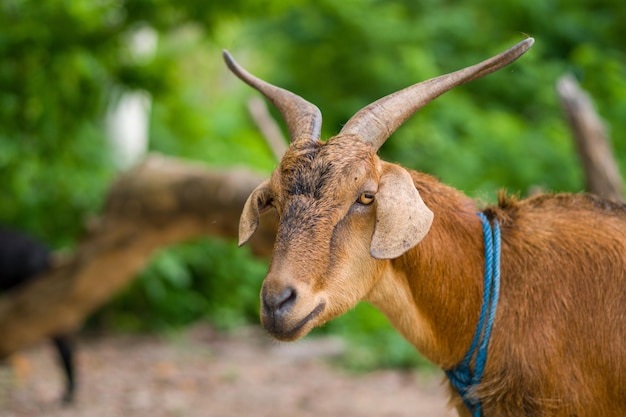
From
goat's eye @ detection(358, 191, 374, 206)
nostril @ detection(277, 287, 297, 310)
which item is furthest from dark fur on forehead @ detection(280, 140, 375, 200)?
nostril @ detection(277, 287, 297, 310)

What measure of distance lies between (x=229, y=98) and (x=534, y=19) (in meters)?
6.93

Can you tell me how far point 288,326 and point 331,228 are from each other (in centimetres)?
40

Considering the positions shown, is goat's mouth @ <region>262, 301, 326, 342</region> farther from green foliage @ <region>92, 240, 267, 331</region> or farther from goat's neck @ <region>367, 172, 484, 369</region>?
green foliage @ <region>92, 240, 267, 331</region>

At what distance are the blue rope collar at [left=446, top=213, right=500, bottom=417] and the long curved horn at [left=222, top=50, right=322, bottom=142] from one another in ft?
2.88

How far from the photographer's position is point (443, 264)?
11.0 ft

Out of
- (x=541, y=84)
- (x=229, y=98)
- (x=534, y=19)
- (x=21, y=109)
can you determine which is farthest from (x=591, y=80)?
(x=229, y=98)

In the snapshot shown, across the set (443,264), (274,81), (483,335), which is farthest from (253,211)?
(274,81)

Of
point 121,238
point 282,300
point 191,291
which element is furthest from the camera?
point 191,291

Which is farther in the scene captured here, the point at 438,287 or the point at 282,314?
the point at 438,287

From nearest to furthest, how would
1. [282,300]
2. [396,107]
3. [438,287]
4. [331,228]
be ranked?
[282,300] < [331,228] < [396,107] < [438,287]

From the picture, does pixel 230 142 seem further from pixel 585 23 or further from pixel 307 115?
pixel 307 115

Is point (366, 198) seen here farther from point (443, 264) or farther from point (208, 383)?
point (208, 383)

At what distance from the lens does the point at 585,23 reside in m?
10.6

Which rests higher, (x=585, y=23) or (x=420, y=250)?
(x=420, y=250)
